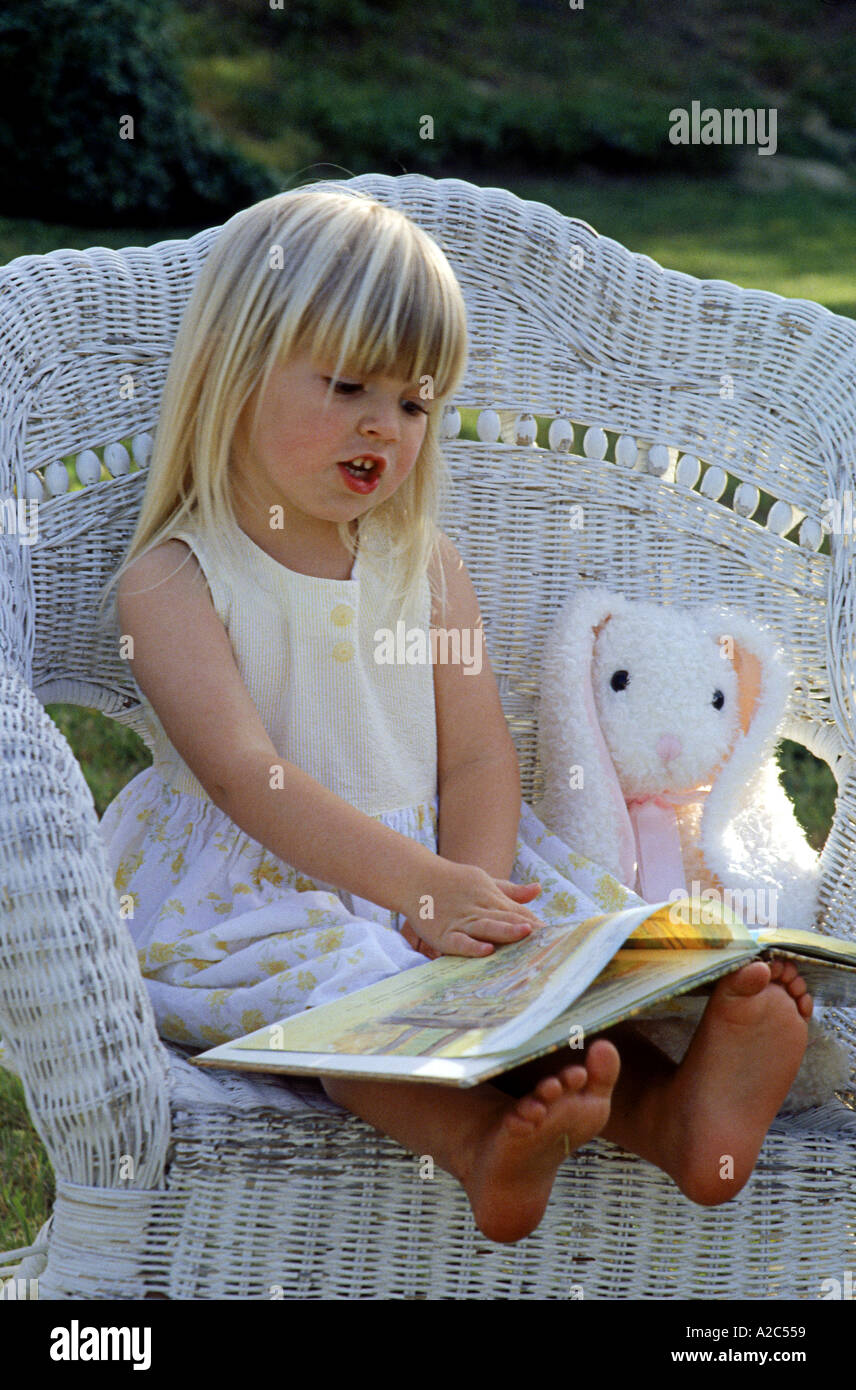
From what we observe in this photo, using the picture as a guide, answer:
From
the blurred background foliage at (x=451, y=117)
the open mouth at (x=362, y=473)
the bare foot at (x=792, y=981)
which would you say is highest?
the open mouth at (x=362, y=473)

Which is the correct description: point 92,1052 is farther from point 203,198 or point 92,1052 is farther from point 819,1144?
point 203,198

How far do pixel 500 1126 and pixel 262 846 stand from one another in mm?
526

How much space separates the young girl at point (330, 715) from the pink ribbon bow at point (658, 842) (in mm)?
120

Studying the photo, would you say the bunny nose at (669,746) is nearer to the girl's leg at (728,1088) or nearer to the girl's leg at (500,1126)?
the girl's leg at (728,1088)

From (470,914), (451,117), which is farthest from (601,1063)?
(451,117)

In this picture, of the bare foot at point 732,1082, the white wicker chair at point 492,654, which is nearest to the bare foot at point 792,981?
the bare foot at point 732,1082

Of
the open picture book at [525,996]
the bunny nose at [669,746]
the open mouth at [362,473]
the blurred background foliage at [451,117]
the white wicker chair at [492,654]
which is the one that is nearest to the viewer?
the open picture book at [525,996]

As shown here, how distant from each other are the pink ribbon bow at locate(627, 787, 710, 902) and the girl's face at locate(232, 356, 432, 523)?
1.67 ft

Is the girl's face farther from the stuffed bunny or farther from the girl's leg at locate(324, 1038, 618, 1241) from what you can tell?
the girl's leg at locate(324, 1038, 618, 1241)

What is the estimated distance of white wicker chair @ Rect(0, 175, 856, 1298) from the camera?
1229 millimetres

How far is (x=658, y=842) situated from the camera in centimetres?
183

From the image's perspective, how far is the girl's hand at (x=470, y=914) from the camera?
1398 mm

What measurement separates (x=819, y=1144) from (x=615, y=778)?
22.3 inches
